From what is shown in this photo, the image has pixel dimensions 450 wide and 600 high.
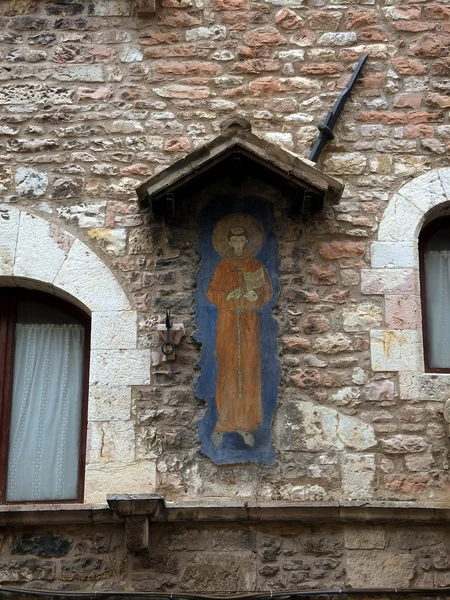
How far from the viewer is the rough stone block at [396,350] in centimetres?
712

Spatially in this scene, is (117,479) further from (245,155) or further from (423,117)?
(423,117)

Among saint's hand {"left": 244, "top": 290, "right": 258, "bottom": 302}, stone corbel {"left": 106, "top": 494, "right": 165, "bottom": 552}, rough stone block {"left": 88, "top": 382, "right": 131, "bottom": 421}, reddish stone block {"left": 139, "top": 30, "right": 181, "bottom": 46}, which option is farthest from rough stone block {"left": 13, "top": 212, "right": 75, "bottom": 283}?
stone corbel {"left": 106, "top": 494, "right": 165, "bottom": 552}

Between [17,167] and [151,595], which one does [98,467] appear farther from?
[17,167]

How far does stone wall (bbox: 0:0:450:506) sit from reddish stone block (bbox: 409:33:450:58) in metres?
0.01

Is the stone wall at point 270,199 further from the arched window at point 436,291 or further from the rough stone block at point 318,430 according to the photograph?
the arched window at point 436,291

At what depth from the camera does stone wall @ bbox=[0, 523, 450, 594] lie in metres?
A: 6.60

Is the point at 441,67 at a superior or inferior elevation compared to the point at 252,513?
superior

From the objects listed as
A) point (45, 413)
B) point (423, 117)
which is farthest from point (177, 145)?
point (45, 413)

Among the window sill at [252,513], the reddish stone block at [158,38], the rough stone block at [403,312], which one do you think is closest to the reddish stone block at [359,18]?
the reddish stone block at [158,38]

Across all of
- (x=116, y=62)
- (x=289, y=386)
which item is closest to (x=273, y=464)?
(x=289, y=386)

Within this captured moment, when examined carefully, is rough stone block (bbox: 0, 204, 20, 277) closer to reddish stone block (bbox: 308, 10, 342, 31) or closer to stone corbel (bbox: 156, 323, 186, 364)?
stone corbel (bbox: 156, 323, 186, 364)

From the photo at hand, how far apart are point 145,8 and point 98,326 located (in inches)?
93.7

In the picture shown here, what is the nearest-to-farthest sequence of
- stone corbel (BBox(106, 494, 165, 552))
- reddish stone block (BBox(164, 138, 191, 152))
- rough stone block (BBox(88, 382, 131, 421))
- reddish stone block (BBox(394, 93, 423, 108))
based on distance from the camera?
stone corbel (BBox(106, 494, 165, 552)) → rough stone block (BBox(88, 382, 131, 421)) → reddish stone block (BBox(164, 138, 191, 152)) → reddish stone block (BBox(394, 93, 423, 108))

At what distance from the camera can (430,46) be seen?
8.02 metres
